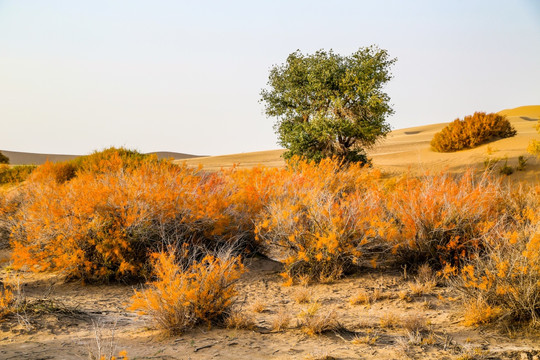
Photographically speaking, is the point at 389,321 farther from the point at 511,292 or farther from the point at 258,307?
the point at 258,307

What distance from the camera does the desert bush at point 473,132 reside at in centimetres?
2273

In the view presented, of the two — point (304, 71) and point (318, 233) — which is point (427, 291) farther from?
point (304, 71)

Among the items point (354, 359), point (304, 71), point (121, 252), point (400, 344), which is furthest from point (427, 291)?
point (304, 71)

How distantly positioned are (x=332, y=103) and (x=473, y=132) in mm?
8445

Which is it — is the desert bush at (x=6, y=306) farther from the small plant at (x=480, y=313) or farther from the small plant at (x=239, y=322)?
the small plant at (x=480, y=313)

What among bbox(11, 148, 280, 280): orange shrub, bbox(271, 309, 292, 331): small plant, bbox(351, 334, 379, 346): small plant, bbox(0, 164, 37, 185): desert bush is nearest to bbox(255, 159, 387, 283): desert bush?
bbox(11, 148, 280, 280): orange shrub

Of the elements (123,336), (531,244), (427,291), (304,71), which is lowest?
(427,291)

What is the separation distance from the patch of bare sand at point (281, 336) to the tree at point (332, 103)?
12.7m

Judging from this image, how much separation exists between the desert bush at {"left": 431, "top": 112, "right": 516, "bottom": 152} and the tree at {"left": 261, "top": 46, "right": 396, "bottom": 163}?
5.71 meters

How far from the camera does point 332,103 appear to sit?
62.9 ft

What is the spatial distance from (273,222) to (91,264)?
10.5 ft

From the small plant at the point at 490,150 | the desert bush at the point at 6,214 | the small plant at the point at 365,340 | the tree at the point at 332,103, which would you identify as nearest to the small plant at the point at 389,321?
the small plant at the point at 365,340

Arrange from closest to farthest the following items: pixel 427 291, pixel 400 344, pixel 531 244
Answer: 1. pixel 400 344
2. pixel 531 244
3. pixel 427 291

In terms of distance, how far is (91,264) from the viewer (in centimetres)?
766
